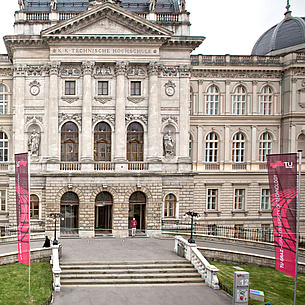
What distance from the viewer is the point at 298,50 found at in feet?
131

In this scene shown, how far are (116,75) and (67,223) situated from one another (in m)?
14.4

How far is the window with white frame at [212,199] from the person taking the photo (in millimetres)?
37812

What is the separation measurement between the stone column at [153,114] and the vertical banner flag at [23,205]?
49.4 feet

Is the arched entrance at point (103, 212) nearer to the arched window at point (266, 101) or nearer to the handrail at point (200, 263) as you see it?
the handrail at point (200, 263)

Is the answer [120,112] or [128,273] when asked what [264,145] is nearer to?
[120,112]

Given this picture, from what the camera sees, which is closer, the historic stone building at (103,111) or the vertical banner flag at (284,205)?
the vertical banner flag at (284,205)

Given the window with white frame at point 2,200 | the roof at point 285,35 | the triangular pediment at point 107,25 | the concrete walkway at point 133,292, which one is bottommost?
the concrete walkway at point 133,292

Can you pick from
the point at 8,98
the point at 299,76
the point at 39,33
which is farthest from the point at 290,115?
the point at 8,98

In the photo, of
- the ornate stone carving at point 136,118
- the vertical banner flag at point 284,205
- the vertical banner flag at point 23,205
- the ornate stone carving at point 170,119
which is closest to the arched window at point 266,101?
the ornate stone carving at point 170,119

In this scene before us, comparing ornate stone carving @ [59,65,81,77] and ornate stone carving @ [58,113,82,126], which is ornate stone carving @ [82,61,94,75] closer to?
ornate stone carving @ [59,65,81,77]

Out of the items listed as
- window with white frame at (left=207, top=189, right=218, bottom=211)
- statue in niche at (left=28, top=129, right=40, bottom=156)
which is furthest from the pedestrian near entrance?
statue in niche at (left=28, top=129, right=40, bottom=156)

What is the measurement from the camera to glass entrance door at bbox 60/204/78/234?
32.0 meters

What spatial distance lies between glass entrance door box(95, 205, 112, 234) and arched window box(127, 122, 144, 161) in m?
5.28

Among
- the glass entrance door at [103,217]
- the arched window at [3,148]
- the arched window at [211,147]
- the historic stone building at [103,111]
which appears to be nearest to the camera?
the historic stone building at [103,111]
